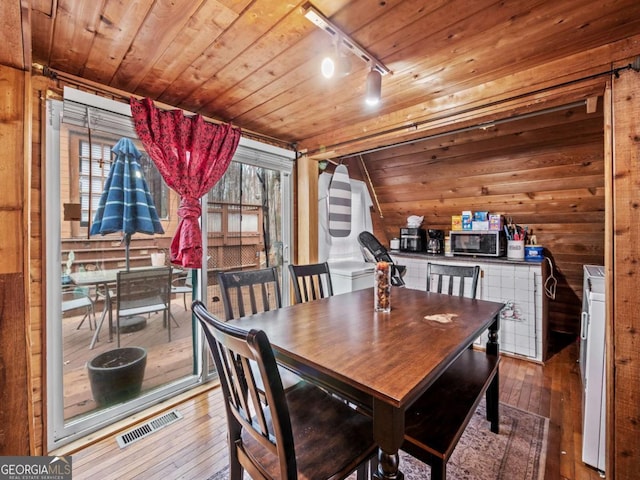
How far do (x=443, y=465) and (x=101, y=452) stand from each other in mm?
1893

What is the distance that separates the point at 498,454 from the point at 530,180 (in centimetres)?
231

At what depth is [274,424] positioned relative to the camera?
84 cm

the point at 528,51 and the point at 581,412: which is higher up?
the point at 528,51

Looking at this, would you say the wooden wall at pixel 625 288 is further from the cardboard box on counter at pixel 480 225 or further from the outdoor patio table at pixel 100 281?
the outdoor patio table at pixel 100 281

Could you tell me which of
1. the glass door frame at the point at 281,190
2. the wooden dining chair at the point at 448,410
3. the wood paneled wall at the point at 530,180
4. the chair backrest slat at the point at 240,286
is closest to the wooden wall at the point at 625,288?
the wooden dining chair at the point at 448,410

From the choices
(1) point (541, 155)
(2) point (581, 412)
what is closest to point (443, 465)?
(2) point (581, 412)

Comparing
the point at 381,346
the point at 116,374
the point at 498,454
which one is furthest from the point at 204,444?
the point at 498,454

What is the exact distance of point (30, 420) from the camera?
1033 mm

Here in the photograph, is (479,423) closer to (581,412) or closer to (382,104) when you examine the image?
(581,412)

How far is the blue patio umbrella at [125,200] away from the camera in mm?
1929

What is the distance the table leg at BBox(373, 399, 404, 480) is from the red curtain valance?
1682mm

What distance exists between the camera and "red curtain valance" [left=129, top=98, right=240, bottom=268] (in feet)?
6.33

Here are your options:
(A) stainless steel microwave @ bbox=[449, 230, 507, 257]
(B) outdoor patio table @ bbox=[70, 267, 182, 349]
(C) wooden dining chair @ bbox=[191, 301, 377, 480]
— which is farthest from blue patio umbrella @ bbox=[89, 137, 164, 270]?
(A) stainless steel microwave @ bbox=[449, 230, 507, 257]

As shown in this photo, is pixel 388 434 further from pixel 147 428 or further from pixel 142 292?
pixel 142 292
